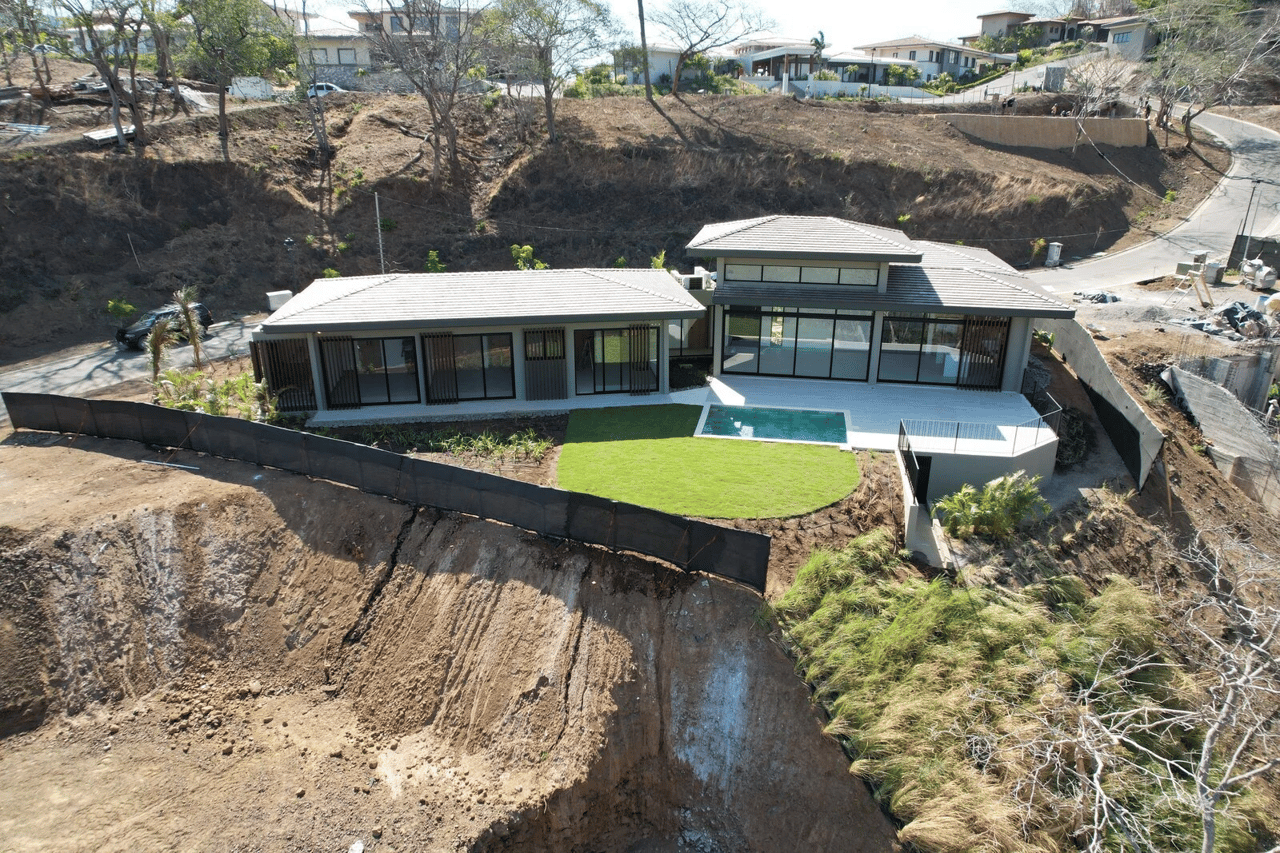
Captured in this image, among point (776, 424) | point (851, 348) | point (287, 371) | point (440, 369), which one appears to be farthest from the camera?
point (851, 348)

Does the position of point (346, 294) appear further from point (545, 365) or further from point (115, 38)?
point (115, 38)

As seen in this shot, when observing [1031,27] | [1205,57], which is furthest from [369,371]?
[1031,27]

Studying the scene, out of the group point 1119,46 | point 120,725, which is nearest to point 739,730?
point 120,725

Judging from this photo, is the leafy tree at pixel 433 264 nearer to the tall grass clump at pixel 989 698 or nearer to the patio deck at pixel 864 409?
the patio deck at pixel 864 409

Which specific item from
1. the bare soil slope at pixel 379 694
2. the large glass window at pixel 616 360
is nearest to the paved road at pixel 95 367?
the bare soil slope at pixel 379 694

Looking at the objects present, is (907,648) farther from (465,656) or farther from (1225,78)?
(1225,78)

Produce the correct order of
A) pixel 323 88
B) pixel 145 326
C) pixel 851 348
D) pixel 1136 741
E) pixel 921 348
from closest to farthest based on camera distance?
pixel 1136 741 < pixel 921 348 < pixel 851 348 < pixel 145 326 < pixel 323 88
